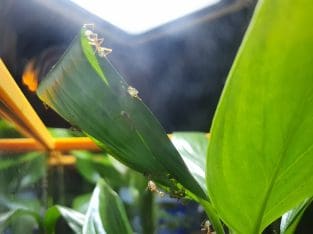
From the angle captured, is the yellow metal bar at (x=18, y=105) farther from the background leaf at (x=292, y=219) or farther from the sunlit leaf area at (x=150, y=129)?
the background leaf at (x=292, y=219)

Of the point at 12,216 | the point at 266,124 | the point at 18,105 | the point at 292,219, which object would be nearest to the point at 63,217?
the point at 12,216

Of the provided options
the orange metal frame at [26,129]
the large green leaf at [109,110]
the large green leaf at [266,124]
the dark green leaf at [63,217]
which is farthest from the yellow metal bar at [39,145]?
the large green leaf at [266,124]

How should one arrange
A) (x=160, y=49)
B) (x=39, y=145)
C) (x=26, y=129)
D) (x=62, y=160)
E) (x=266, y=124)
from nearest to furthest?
(x=266, y=124)
(x=26, y=129)
(x=39, y=145)
(x=62, y=160)
(x=160, y=49)

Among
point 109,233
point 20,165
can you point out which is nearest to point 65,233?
point 20,165

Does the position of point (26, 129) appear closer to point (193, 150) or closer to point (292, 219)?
point (193, 150)

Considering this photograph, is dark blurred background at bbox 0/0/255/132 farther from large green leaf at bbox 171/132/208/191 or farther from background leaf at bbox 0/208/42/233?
large green leaf at bbox 171/132/208/191

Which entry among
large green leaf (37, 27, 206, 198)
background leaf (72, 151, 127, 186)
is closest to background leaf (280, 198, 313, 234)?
large green leaf (37, 27, 206, 198)
